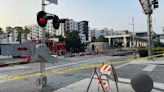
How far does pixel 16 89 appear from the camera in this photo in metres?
12.0

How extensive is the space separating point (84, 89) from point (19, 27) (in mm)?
127751

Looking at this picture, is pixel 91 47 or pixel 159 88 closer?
pixel 159 88

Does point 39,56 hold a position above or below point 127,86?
above

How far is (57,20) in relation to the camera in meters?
11.0

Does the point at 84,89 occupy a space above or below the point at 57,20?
below

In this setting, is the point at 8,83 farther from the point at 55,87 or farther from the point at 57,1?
the point at 57,1

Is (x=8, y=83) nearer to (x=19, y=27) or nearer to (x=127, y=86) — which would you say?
(x=127, y=86)

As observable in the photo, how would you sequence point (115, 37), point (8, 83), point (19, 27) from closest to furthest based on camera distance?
1. point (8, 83)
2. point (19, 27)
3. point (115, 37)

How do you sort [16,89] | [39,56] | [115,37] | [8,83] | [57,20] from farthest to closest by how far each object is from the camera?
[115,37], [8,83], [16,89], [57,20], [39,56]

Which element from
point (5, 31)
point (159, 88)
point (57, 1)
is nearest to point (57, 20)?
point (57, 1)

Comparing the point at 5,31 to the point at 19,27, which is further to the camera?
the point at 5,31

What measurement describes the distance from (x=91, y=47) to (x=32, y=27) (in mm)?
122228

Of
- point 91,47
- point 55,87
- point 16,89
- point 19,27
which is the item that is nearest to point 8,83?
point 16,89

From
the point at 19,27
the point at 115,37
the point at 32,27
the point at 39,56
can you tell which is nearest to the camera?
the point at 39,56
